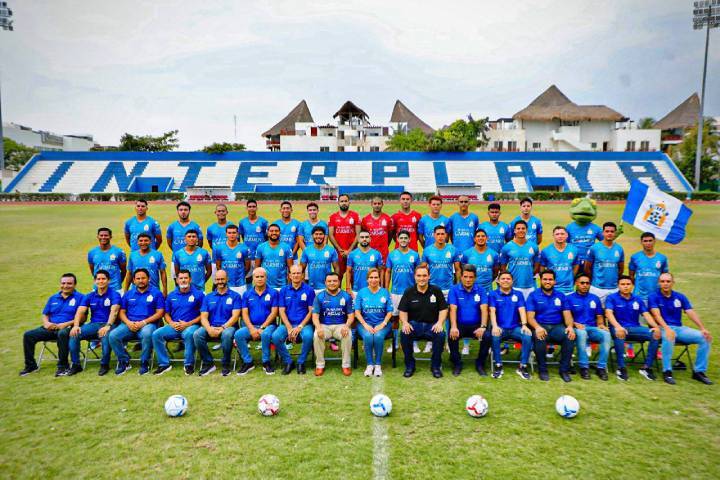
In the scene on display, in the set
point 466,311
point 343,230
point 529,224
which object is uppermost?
point 529,224

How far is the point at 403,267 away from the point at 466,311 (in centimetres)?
120

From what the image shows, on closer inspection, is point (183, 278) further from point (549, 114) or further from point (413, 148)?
point (549, 114)

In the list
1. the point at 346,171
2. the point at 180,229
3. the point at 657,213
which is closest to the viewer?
the point at 657,213

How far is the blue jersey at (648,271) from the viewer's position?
22.7 ft

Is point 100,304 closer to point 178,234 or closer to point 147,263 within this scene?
point 147,263

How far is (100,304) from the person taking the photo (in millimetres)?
6684

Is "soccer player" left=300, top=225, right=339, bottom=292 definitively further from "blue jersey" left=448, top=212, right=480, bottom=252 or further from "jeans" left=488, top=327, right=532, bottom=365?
"jeans" left=488, top=327, right=532, bottom=365

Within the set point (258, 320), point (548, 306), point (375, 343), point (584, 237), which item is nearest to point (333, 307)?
point (375, 343)

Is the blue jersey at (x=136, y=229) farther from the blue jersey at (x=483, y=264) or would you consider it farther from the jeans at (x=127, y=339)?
the blue jersey at (x=483, y=264)

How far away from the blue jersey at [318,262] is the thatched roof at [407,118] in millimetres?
75084

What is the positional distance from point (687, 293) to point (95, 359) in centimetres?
1220

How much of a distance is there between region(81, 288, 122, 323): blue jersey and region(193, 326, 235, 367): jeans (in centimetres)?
141

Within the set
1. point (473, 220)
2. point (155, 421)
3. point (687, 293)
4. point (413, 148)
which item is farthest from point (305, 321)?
point (413, 148)

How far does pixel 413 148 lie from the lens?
59438 millimetres
